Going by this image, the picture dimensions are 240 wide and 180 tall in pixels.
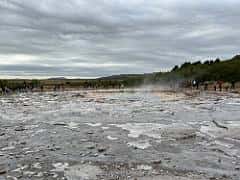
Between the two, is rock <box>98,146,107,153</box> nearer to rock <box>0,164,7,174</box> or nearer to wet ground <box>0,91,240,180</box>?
→ wet ground <box>0,91,240,180</box>

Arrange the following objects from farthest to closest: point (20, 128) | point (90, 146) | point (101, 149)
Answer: point (20, 128)
point (90, 146)
point (101, 149)

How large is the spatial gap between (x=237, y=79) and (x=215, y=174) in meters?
71.8

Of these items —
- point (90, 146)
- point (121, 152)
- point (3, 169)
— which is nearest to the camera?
point (3, 169)

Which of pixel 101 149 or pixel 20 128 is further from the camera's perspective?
pixel 20 128

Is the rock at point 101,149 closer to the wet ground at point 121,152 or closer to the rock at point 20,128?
the wet ground at point 121,152

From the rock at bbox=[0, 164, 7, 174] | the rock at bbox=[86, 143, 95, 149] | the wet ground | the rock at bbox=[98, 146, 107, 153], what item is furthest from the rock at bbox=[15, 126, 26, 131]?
the rock at bbox=[0, 164, 7, 174]

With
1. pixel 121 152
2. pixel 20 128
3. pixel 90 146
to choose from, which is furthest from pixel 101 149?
pixel 20 128

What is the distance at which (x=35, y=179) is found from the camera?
800 cm

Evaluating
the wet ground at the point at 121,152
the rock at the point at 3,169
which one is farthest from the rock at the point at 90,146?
the rock at the point at 3,169

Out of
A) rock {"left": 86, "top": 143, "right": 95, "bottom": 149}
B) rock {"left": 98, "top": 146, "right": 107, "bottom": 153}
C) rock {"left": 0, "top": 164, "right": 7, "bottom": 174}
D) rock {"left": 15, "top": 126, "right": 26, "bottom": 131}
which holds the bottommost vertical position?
rock {"left": 0, "top": 164, "right": 7, "bottom": 174}

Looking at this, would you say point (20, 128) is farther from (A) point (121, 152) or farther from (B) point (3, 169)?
(B) point (3, 169)

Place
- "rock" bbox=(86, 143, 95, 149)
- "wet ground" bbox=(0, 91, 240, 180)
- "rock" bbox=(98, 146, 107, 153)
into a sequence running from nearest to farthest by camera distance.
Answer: "wet ground" bbox=(0, 91, 240, 180) < "rock" bbox=(98, 146, 107, 153) < "rock" bbox=(86, 143, 95, 149)

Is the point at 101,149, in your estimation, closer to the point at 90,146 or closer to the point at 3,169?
the point at 90,146

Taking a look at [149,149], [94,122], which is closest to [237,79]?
[94,122]
